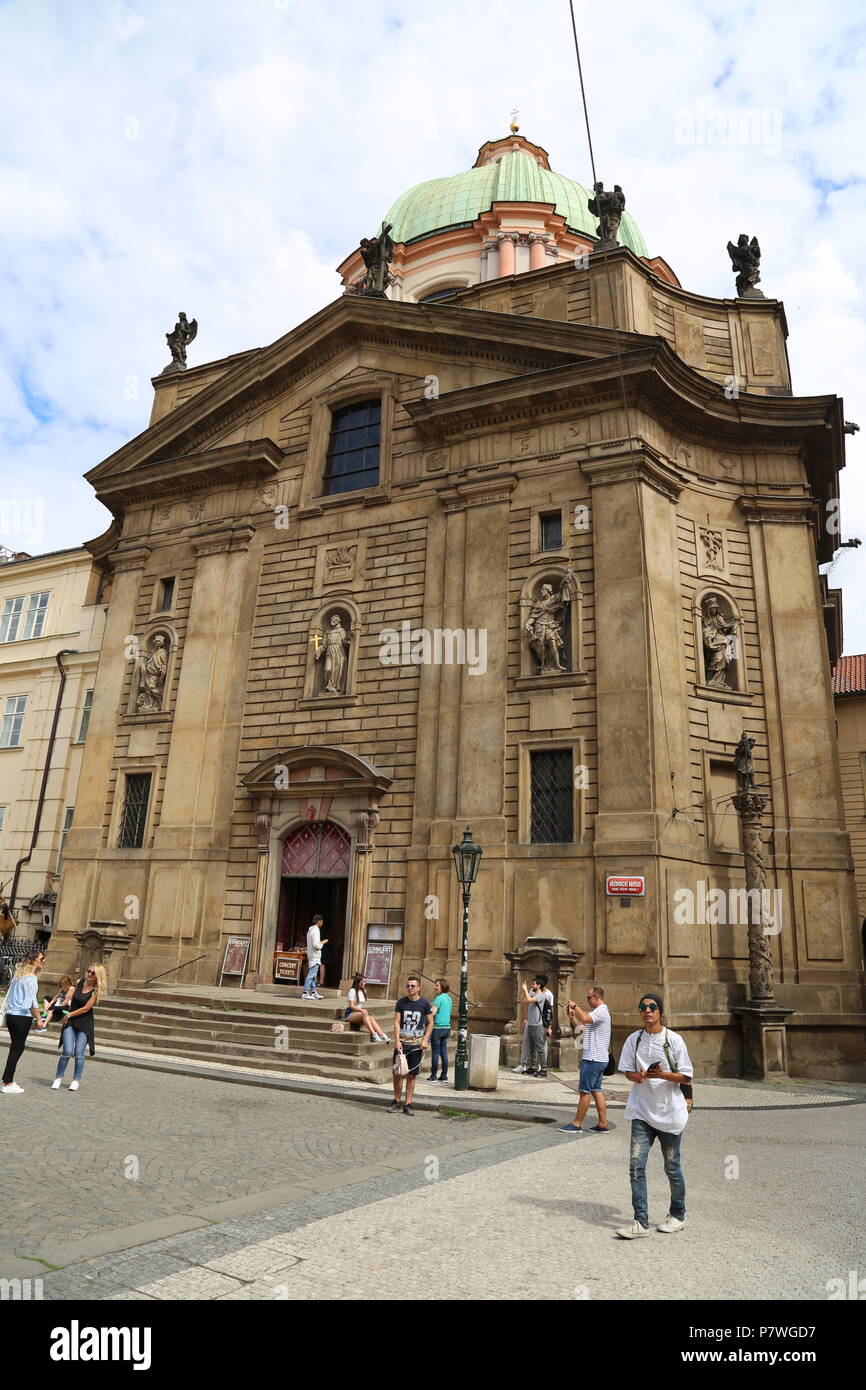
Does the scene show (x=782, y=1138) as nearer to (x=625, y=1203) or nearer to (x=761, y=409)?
(x=625, y=1203)

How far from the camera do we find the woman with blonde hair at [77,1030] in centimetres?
1352

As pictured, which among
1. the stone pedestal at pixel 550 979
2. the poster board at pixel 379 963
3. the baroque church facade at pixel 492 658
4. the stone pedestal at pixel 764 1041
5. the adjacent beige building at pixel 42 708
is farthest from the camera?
the adjacent beige building at pixel 42 708

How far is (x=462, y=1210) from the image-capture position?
757cm

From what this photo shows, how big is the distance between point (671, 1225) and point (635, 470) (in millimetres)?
17062

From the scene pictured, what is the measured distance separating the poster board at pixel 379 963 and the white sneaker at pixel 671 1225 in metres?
13.9

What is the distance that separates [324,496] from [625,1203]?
21040 mm

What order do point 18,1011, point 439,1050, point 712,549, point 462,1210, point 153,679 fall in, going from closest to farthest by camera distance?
1. point 462,1210
2. point 18,1011
3. point 439,1050
4. point 712,549
5. point 153,679

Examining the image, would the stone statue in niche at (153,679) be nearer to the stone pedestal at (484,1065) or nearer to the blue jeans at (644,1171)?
the stone pedestal at (484,1065)

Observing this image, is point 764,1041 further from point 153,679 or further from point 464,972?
point 153,679

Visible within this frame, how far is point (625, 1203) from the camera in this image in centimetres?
792

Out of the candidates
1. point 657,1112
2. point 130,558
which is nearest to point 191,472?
point 130,558

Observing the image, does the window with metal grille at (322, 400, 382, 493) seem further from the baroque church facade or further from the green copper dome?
the green copper dome

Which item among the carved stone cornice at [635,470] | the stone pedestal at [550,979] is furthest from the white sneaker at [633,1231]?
the carved stone cornice at [635,470]

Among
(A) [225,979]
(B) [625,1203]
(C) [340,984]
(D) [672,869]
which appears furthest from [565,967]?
(B) [625,1203]
